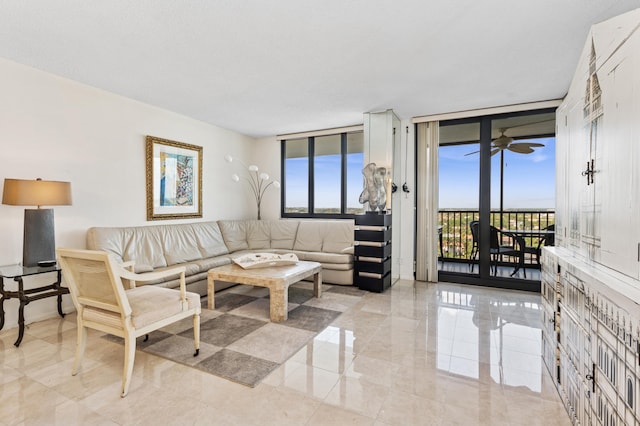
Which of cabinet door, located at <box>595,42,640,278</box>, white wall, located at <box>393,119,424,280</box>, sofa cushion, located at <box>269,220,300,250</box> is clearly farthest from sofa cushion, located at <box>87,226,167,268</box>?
cabinet door, located at <box>595,42,640,278</box>

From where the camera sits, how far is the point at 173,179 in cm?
448

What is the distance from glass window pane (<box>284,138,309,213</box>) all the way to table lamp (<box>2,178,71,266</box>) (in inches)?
140

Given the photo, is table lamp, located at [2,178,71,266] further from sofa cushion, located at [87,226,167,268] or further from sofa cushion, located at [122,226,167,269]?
sofa cushion, located at [122,226,167,269]

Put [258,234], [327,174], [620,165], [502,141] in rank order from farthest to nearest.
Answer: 1. [327,174]
2. [258,234]
3. [502,141]
4. [620,165]

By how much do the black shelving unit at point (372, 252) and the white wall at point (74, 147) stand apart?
278 cm

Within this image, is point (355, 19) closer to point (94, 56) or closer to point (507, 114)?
point (94, 56)

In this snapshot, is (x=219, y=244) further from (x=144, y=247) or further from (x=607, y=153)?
(x=607, y=153)

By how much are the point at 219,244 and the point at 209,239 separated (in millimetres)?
188

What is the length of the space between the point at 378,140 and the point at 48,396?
4.18m

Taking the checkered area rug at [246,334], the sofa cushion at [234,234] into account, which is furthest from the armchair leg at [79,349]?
the sofa cushion at [234,234]

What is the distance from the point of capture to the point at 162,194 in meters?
4.34

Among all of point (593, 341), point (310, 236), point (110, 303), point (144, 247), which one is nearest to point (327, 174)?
point (310, 236)

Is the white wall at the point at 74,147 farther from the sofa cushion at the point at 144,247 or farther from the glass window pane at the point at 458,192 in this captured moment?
the glass window pane at the point at 458,192

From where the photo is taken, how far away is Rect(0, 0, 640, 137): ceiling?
2.10 meters
